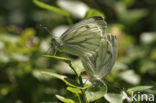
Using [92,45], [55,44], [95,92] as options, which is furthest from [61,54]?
[95,92]

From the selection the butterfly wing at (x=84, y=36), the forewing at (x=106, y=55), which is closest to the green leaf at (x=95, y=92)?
the forewing at (x=106, y=55)

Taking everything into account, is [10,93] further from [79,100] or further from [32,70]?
[79,100]

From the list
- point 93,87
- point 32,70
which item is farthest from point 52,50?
point 93,87

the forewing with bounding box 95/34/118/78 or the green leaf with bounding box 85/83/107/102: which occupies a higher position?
the forewing with bounding box 95/34/118/78

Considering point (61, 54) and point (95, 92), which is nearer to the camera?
point (95, 92)

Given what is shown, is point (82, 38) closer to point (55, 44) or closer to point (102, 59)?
point (55, 44)

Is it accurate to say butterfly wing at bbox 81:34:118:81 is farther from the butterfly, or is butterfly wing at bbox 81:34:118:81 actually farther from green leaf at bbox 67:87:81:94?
green leaf at bbox 67:87:81:94

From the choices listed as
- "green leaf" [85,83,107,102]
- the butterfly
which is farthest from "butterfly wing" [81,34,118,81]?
"green leaf" [85,83,107,102]
